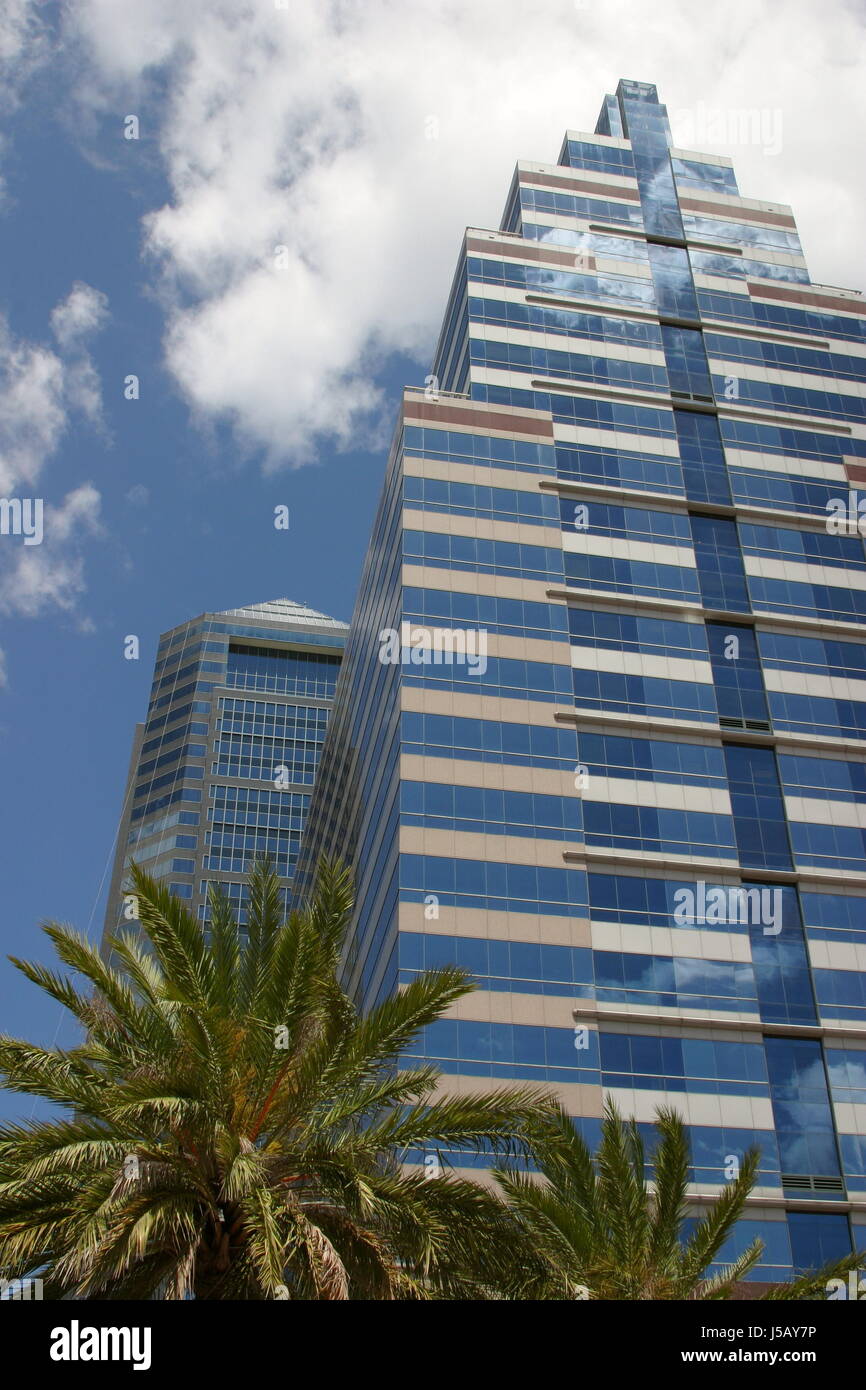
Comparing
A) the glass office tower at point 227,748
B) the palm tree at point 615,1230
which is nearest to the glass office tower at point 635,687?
the palm tree at point 615,1230

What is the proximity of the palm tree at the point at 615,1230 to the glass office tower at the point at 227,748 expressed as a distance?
257ft

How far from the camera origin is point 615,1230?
66.1 ft

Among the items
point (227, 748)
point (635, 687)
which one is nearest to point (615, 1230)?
point (635, 687)

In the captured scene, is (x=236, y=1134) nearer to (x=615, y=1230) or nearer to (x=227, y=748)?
(x=615, y=1230)

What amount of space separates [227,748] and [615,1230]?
9518cm

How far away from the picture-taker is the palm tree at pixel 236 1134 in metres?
16.3

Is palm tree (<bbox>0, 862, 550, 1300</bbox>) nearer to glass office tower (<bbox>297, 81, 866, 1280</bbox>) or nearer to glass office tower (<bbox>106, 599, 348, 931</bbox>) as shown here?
glass office tower (<bbox>297, 81, 866, 1280</bbox>)

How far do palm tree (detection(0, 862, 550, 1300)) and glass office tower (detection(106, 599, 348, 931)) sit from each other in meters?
79.6

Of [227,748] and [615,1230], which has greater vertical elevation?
[227,748]

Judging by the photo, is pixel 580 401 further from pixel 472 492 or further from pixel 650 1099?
pixel 650 1099

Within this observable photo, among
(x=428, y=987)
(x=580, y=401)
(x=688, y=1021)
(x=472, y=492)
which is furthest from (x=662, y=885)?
(x=428, y=987)

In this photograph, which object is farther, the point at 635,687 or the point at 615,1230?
the point at 635,687

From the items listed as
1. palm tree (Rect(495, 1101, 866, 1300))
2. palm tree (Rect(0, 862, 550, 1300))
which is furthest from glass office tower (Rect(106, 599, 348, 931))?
palm tree (Rect(0, 862, 550, 1300))
